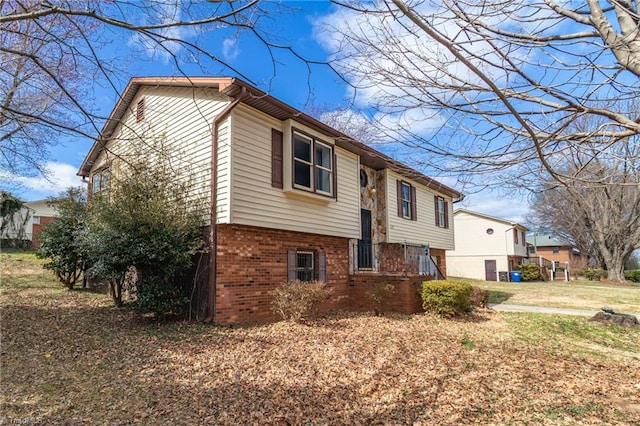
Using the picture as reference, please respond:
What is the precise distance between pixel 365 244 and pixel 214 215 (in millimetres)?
6253

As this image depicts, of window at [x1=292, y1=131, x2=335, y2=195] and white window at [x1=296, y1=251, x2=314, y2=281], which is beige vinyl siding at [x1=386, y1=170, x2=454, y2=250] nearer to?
window at [x1=292, y1=131, x2=335, y2=195]

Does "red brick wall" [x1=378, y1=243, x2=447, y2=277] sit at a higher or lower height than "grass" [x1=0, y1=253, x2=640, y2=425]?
higher

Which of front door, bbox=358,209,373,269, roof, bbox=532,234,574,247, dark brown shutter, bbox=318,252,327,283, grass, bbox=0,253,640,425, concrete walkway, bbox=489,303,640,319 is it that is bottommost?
concrete walkway, bbox=489,303,640,319

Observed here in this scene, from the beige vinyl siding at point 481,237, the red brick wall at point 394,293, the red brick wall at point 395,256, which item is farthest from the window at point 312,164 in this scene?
the beige vinyl siding at point 481,237

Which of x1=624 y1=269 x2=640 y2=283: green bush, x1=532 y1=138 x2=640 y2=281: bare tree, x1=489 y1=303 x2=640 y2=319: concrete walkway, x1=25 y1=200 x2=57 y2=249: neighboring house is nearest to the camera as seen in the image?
x1=489 y1=303 x2=640 y2=319: concrete walkway

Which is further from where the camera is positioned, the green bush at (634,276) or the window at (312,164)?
the green bush at (634,276)

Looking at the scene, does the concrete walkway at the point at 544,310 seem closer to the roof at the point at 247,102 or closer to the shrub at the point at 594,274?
the roof at the point at 247,102

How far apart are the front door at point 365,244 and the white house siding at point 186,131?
598cm

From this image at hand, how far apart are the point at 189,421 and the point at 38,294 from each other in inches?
368

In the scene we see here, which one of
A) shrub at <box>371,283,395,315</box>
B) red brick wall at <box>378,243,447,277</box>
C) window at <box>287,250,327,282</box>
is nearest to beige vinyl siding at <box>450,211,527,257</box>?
red brick wall at <box>378,243,447,277</box>

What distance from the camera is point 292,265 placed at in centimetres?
1004

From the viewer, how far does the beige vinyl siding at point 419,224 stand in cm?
1420

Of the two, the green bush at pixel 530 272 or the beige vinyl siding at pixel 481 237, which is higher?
the beige vinyl siding at pixel 481 237

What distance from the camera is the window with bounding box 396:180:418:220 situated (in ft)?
48.6
